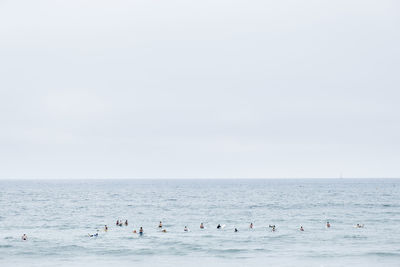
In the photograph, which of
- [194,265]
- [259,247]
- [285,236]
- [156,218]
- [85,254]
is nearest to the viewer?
[194,265]

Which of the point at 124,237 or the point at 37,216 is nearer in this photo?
the point at 124,237

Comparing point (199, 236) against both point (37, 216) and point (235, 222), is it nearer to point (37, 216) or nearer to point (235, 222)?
point (235, 222)

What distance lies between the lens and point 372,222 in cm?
7288

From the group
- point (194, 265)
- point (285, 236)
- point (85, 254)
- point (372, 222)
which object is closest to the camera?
point (194, 265)

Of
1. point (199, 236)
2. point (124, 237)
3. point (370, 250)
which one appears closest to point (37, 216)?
point (124, 237)

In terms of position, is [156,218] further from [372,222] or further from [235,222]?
[372,222]

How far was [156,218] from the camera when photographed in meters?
82.6

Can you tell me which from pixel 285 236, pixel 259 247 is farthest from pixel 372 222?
pixel 259 247

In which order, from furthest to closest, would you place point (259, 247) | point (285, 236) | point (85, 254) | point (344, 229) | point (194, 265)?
point (344, 229), point (285, 236), point (259, 247), point (85, 254), point (194, 265)

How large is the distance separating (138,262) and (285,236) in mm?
21390

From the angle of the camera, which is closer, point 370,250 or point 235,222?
point 370,250

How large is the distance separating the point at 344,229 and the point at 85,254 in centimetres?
3530

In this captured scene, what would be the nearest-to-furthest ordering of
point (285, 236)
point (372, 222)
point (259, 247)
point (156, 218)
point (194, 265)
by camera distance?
1. point (194, 265)
2. point (259, 247)
3. point (285, 236)
4. point (372, 222)
5. point (156, 218)

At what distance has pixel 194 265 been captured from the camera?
44.1m
